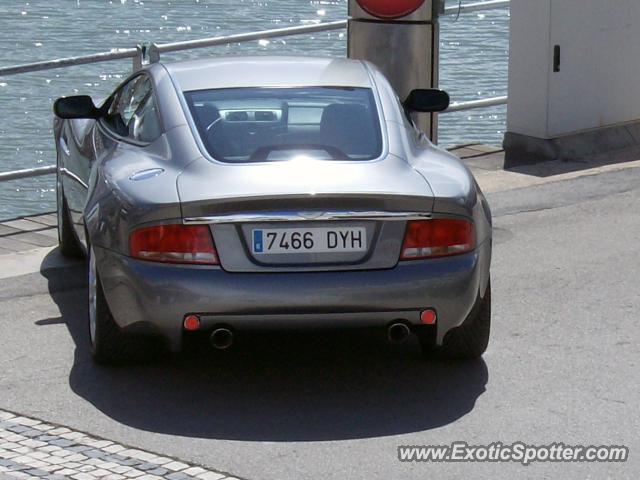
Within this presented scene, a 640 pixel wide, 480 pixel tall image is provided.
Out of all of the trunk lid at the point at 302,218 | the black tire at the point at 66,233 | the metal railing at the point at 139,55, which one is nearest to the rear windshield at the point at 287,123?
the trunk lid at the point at 302,218

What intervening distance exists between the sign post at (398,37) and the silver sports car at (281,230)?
142 inches

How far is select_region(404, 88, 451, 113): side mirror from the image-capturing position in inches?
324

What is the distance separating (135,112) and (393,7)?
11.4 ft

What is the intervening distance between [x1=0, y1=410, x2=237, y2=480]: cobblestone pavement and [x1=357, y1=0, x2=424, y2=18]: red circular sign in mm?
5222

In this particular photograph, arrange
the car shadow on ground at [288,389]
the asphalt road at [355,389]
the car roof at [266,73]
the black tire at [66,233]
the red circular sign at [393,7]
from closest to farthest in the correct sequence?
the asphalt road at [355,389]
the car shadow on ground at [288,389]
the car roof at [266,73]
the black tire at [66,233]
the red circular sign at [393,7]

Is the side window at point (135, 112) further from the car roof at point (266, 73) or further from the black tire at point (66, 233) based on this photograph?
the black tire at point (66, 233)

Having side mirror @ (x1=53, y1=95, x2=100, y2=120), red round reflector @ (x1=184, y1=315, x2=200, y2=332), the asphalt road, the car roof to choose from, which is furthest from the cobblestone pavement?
side mirror @ (x1=53, y1=95, x2=100, y2=120)

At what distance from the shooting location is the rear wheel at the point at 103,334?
705cm

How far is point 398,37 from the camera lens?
11.0 metres

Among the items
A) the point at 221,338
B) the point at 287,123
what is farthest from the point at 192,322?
the point at 287,123

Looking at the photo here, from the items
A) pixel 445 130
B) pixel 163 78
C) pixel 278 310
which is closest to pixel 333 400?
pixel 278 310

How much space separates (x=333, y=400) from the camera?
6.81 meters

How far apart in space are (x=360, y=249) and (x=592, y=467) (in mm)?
1323

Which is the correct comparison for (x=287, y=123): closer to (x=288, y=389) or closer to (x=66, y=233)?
(x=288, y=389)
